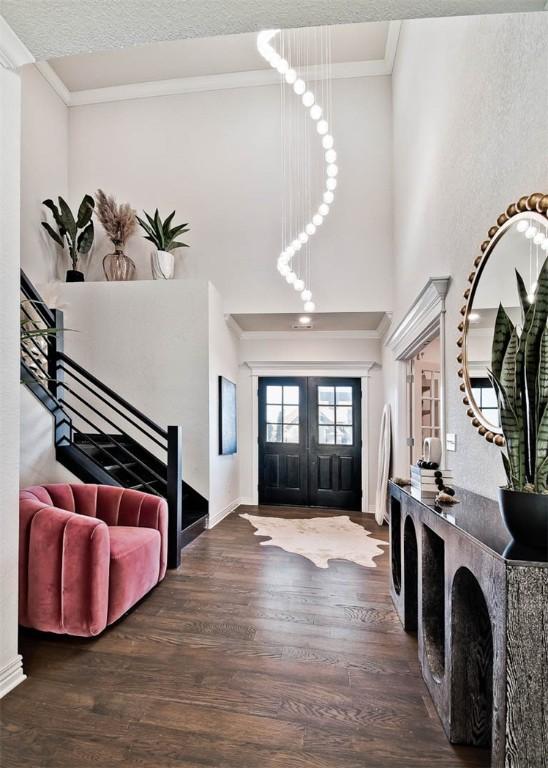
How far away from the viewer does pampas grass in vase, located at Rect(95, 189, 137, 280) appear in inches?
213

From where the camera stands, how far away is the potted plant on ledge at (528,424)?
1.23 meters

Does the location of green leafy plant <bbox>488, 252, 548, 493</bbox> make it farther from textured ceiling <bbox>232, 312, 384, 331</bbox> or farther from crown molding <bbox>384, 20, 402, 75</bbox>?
crown molding <bbox>384, 20, 402, 75</bbox>

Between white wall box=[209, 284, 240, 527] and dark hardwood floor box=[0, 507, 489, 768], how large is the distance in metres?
2.03

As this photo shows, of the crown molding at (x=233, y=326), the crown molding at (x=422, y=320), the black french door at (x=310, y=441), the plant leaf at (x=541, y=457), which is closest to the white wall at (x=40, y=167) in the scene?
the crown molding at (x=233, y=326)

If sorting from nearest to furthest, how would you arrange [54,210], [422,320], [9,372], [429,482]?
[9,372]
[429,482]
[422,320]
[54,210]

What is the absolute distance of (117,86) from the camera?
596 centimetres

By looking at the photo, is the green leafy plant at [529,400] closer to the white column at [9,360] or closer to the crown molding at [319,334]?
the white column at [9,360]

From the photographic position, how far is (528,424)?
1.35 m

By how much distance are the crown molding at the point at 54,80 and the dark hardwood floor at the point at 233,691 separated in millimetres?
6741

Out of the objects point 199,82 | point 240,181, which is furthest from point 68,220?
point 199,82

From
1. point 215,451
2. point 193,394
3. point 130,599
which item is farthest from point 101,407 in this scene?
point 130,599

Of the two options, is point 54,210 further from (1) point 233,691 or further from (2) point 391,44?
(1) point 233,691

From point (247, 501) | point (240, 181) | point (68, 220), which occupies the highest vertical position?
point (240, 181)

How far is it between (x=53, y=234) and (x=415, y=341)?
4.90 metres
